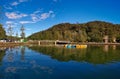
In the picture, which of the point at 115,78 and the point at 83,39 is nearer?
the point at 115,78

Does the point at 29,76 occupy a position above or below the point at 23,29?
below

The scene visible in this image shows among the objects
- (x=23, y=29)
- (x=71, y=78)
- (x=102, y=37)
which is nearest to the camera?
(x=71, y=78)

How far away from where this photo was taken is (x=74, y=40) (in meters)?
178

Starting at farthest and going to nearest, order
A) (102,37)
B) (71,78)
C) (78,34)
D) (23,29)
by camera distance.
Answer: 1. (102,37)
2. (78,34)
3. (23,29)
4. (71,78)

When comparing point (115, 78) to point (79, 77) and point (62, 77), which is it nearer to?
point (79, 77)

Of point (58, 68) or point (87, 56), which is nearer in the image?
point (58, 68)

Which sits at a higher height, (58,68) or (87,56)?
(87,56)

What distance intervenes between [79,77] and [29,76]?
708 cm

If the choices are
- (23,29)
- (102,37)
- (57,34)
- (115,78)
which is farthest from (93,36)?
(115,78)

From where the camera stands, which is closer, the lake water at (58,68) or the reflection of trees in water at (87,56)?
the lake water at (58,68)

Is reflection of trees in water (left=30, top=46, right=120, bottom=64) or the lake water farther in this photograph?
reflection of trees in water (left=30, top=46, right=120, bottom=64)

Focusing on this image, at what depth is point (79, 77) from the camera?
27109 millimetres

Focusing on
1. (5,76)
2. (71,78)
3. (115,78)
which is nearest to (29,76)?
(5,76)

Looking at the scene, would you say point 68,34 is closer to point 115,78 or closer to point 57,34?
point 57,34
